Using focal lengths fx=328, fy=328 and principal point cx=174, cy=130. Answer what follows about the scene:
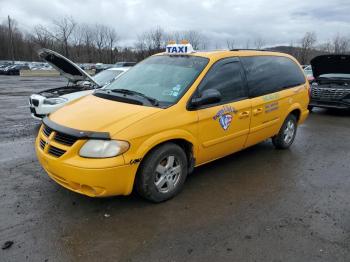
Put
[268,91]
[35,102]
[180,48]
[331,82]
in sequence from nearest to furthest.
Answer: [180,48]
[268,91]
[35,102]
[331,82]

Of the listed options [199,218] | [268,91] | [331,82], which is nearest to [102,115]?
[199,218]

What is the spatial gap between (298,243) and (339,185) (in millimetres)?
1856

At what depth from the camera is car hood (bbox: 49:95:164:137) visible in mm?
3469

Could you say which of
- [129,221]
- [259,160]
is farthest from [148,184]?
[259,160]

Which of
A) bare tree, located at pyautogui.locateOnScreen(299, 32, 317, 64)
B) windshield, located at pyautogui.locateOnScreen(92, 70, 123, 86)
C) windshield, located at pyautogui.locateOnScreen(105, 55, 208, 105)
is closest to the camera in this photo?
windshield, located at pyautogui.locateOnScreen(105, 55, 208, 105)

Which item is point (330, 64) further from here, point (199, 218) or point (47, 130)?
point (47, 130)

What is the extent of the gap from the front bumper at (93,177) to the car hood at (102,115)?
382 mm

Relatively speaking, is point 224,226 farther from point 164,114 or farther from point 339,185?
point 339,185

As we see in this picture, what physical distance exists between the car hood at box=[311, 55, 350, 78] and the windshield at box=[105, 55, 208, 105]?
7.59 metres

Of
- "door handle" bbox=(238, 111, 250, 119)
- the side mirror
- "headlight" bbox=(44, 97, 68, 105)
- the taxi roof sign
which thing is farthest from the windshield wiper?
"headlight" bbox=(44, 97, 68, 105)

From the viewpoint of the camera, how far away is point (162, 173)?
151 inches

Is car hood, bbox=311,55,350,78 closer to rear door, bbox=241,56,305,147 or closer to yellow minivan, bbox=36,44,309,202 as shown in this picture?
rear door, bbox=241,56,305,147

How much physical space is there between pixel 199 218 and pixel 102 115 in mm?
1566

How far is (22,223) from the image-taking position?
3.39m
